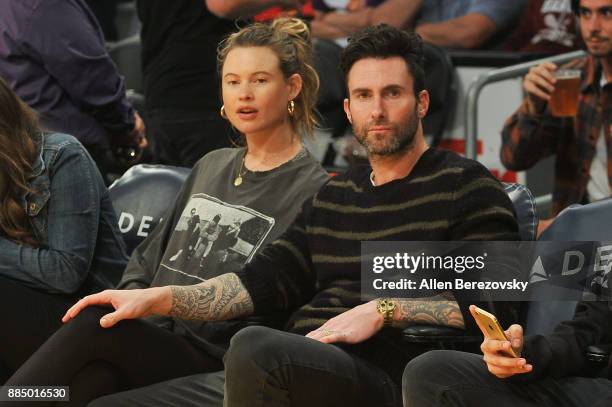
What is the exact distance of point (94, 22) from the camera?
468 cm

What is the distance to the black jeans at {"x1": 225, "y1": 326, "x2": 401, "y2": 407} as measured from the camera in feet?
9.59

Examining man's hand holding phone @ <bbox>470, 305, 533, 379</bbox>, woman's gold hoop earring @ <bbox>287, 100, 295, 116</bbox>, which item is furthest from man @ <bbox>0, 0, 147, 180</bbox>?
man's hand holding phone @ <bbox>470, 305, 533, 379</bbox>

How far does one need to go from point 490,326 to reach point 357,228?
0.70 meters

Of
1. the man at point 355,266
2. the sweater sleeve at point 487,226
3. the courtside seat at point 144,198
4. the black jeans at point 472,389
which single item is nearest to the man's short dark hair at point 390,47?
the man at point 355,266

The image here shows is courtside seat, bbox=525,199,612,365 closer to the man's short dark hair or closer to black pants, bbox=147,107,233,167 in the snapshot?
the man's short dark hair

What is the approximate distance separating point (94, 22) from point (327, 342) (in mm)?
2070

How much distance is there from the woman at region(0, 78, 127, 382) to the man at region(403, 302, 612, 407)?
1254 mm

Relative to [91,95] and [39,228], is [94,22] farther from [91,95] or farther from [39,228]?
[39,228]

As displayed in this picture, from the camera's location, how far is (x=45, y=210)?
12.2 ft

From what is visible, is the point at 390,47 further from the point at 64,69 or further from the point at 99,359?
the point at 64,69

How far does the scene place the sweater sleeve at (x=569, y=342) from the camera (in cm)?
286

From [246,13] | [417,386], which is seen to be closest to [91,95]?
[246,13]

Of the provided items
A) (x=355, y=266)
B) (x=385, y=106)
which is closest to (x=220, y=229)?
(x=355, y=266)

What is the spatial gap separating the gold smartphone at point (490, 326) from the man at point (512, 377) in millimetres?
12
